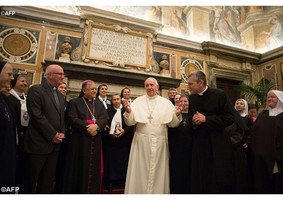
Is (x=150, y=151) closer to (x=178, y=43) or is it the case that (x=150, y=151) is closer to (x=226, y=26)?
(x=178, y=43)

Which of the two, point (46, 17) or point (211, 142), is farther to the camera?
point (46, 17)

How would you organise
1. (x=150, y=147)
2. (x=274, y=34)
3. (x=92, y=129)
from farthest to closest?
(x=274, y=34) < (x=150, y=147) < (x=92, y=129)

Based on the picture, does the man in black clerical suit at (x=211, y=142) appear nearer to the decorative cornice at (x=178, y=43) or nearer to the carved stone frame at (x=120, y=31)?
the carved stone frame at (x=120, y=31)

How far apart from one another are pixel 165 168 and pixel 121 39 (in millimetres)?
5367

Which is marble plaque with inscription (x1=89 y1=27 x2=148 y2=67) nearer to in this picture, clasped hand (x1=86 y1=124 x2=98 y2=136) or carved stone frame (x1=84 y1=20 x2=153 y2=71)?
carved stone frame (x1=84 y1=20 x2=153 y2=71)

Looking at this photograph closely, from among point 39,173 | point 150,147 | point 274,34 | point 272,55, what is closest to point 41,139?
point 39,173

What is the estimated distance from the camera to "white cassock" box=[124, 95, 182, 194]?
280cm

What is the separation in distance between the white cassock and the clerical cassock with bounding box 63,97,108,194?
1.37 feet

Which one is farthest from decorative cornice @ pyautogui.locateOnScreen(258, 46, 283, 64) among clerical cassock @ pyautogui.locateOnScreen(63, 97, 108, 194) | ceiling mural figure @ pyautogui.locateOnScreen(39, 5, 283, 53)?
clerical cassock @ pyautogui.locateOnScreen(63, 97, 108, 194)

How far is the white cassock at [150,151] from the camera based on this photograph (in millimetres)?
2799

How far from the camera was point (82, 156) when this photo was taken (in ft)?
9.15

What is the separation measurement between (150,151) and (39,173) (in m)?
1.31

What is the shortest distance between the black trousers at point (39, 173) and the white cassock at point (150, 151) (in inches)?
37.0
